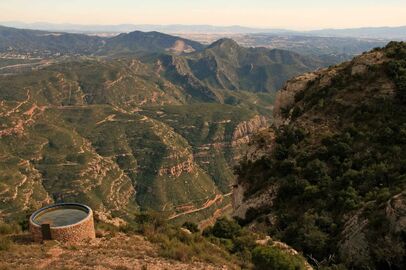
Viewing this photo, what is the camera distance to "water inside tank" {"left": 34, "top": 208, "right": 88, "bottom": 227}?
28.8 m

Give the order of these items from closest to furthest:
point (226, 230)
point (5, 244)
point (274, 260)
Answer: point (5, 244), point (274, 260), point (226, 230)

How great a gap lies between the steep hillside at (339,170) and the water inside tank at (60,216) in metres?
17.5

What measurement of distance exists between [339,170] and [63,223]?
27628mm

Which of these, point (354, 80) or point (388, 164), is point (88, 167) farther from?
point (388, 164)

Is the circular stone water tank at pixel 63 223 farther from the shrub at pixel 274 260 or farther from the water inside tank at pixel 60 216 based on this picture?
the shrub at pixel 274 260

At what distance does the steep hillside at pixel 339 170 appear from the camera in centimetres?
3222

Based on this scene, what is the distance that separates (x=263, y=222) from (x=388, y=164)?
12.9 metres

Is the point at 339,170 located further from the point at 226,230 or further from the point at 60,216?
the point at 60,216

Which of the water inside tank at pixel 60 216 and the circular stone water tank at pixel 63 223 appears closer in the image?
the circular stone water tank at pixel 63 223

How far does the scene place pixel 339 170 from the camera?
44594 millimetres

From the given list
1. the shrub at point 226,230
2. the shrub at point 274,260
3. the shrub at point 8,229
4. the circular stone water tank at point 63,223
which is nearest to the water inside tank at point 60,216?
the circular stone water tank at point 63,223

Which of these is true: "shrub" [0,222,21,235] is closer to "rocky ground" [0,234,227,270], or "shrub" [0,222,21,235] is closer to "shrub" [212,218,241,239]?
"rocky ground" [0,234,227,270]

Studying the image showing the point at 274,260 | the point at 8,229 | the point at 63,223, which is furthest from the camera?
the point at 8,229

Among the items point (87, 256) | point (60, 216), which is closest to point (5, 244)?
point (60, 216)
